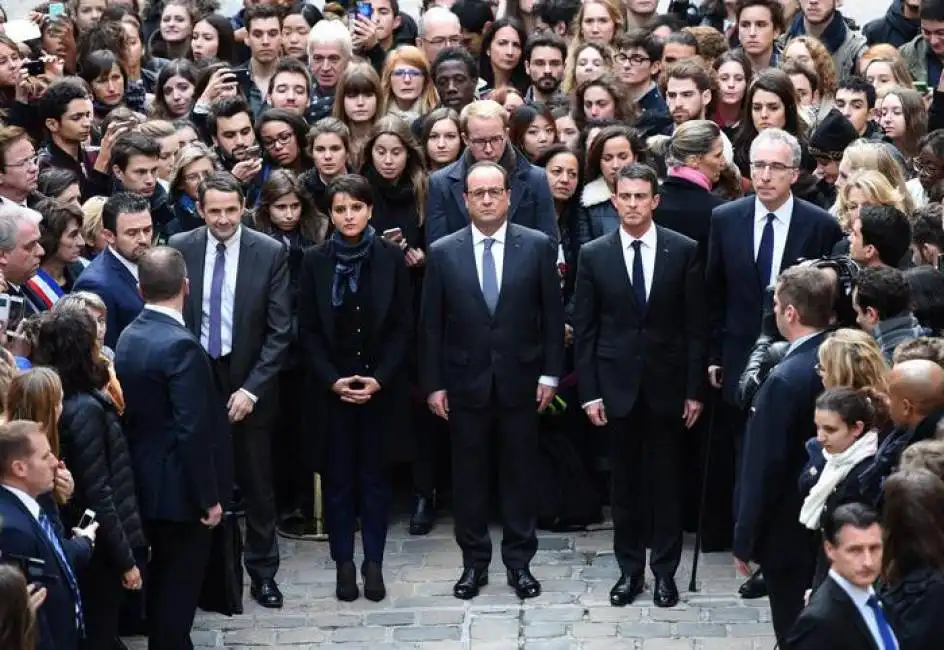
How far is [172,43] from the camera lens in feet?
49.7

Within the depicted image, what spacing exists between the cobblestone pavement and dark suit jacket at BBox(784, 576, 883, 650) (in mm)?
3153

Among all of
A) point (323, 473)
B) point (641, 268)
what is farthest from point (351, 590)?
point (641, 268)

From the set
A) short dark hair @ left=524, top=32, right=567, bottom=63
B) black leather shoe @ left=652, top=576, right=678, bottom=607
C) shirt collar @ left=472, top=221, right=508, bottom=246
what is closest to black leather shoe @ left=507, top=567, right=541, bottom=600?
black leather shoe @ left=652, top=576, right=678, bottom=607

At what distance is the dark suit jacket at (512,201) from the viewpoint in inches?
453

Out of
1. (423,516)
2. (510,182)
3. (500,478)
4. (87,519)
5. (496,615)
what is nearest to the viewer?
(87,519)

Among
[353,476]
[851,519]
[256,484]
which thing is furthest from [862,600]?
[256,484]

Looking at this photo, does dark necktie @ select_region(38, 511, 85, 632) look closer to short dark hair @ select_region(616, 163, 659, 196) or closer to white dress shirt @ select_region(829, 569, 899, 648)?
white dress shirt @ select_region(829, 569, 899, 648)

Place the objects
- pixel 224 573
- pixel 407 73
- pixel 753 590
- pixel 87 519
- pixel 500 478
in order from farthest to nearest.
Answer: pixel 407 73 < pixel 500 478 < pixel 753 590 < pixel 224 573 < pixel 87 519

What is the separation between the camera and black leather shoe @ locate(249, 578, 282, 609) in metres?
10.8

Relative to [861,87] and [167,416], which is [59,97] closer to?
[167,416]

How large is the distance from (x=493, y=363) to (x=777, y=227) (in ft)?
5.67

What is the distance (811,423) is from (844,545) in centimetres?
191

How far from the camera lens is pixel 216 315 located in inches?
424

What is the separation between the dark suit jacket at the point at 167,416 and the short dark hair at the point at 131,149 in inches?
91.8
